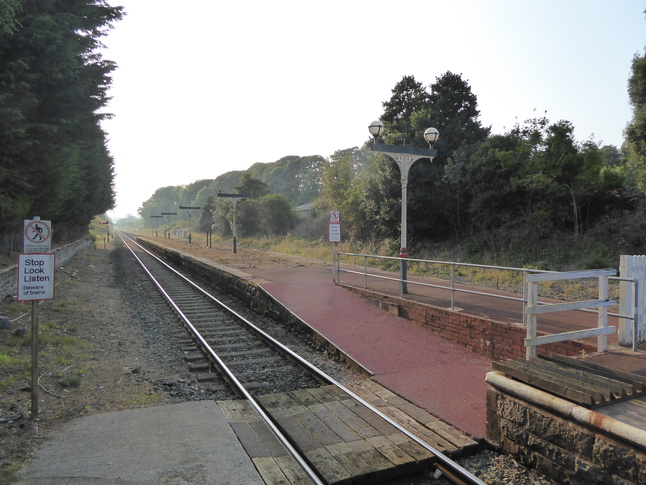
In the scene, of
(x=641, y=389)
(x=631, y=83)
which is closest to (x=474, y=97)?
(x=631, y=83)

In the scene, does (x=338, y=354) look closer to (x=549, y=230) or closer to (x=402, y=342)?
(x=402, y=342)

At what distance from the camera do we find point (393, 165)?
21.9 metres

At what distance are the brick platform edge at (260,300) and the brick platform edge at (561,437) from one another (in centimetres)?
221

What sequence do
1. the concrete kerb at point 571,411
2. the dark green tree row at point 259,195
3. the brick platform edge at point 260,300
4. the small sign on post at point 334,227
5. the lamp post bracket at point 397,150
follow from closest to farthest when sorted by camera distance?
the concrete kerb at point 571,411, the brick platform edge at point 260,300, the lamp post bracket at point 397,150, the small sign on post at point 334,227, the dark green tree row at point 259,195

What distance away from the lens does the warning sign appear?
506 centimetres

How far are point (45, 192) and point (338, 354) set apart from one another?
13017 mm

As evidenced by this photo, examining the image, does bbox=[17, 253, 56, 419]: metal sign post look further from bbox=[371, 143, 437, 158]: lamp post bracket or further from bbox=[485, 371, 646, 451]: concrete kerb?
bbox=[371, 143, 437, 158]: lamp post bracket

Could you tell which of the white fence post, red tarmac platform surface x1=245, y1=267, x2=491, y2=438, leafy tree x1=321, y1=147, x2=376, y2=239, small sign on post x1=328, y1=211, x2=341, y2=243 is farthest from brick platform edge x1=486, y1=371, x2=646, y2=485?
leafy tree x1=321, y1=147, x2=376, y2=239

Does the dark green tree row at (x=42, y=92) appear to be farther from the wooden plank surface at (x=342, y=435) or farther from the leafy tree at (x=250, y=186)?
the leafy tree at (x=250, y=186)

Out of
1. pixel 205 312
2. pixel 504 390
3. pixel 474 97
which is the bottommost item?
pixel 205 312

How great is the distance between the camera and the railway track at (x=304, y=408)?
368 centimetres

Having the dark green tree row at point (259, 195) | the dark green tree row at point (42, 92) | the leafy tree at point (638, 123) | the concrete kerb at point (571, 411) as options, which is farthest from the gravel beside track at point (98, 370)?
the dark green tree row at point (259, 195)

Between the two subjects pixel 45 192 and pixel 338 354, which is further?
pixel 45 192

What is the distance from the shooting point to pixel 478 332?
666cm
